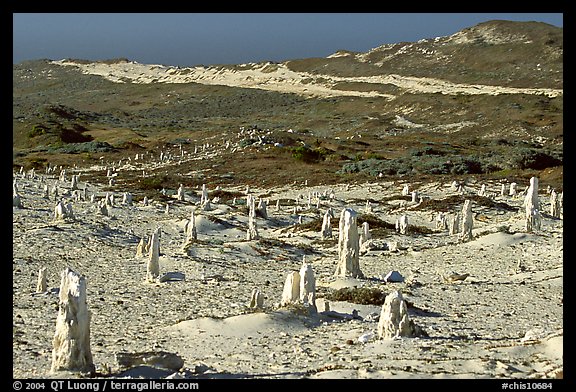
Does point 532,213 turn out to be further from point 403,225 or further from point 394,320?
point 394,320

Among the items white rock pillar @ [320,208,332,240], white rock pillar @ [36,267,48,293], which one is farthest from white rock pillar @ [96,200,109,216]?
white rock pillar @ [36,267,48,293]

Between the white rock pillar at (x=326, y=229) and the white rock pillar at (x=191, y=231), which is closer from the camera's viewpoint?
the white rock pillar at (x=191, y=231)

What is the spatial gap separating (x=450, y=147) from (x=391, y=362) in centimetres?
4383

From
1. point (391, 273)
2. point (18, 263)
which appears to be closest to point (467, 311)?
point (391, 273)

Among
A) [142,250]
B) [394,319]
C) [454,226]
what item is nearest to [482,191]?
[454,226]

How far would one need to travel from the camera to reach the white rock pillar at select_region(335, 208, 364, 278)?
15.7 meters

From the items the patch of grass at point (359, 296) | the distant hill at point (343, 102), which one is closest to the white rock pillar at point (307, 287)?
the patch of grass at point (359, 296)

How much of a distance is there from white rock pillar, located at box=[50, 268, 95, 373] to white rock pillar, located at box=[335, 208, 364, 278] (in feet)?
26.5

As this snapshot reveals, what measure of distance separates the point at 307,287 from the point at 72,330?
4798 millimetres

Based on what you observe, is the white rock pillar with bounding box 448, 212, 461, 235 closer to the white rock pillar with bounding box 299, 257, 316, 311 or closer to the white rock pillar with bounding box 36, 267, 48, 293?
the white rock pillar with bounding box 299, 257, 316, 311

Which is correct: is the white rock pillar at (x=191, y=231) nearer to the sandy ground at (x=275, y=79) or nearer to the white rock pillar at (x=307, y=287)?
the white rock pillar at (x=307, y=287)

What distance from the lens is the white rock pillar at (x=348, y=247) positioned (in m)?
15.7

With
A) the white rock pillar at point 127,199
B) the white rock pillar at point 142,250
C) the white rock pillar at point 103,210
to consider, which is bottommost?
the white rock pillar at point 127,199

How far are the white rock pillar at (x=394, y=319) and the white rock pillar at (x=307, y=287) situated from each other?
218 centimetres
